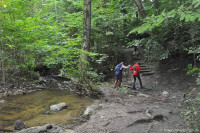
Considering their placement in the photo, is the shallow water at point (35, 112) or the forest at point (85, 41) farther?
the forest at point (85, 41)

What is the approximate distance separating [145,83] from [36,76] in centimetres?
964

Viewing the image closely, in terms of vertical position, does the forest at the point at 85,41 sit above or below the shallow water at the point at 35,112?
above

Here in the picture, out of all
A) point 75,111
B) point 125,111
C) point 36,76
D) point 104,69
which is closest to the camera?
point 125,111

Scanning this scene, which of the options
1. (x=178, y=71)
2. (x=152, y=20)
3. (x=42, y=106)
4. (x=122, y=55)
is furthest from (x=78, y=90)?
(x=122, y=55)

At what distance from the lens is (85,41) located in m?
10.9

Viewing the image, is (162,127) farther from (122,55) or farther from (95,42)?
(122,55)

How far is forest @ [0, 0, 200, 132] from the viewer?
8914 mm

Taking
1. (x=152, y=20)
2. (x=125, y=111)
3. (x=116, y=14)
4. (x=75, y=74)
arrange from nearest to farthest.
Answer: (x=152, y=20) < (x=125, y=111) < (x=75, y=74) < (x=116, y=14)

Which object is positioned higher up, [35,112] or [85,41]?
[85,41]

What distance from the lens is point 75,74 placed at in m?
9.12

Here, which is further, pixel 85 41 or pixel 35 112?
pixel 85 41

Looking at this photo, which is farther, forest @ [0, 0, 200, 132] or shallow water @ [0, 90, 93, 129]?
forest @ [0, 0, 200, 132]

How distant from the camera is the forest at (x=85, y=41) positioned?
8.91 metres

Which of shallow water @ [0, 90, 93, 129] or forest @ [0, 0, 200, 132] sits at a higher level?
forest @ [0, 0, 200, 132]
